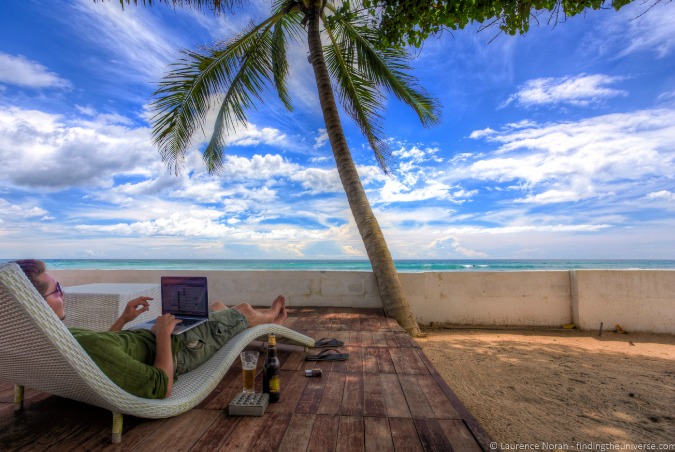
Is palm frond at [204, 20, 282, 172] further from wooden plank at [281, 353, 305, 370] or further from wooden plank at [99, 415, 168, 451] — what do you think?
wooden plank at [99, 415, 168, 451]

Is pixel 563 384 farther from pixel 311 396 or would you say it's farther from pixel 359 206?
pixel 359 206

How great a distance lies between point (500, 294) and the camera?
217 inches

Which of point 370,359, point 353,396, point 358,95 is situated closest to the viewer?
point 353,396

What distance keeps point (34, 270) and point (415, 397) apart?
215 centimetres

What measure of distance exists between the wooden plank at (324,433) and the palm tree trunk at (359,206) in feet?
10.9

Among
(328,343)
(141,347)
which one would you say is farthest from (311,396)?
(328,343)

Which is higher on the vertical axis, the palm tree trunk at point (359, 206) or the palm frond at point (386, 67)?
the palm frond at point (386, 67)

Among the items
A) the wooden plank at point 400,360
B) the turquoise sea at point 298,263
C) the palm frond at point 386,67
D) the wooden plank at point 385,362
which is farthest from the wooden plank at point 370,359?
the turquoise sea at point 298,263

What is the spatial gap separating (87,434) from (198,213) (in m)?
28.9

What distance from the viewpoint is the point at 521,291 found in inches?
217

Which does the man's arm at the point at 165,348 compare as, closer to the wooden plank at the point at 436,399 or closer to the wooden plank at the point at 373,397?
the wooden plank at the point at 373,397

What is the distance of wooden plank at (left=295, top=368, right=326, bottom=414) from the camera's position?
1865 millimetres

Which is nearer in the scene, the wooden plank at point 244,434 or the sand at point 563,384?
the wooden plank at point 244,434

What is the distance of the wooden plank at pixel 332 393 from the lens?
187 centimetres
